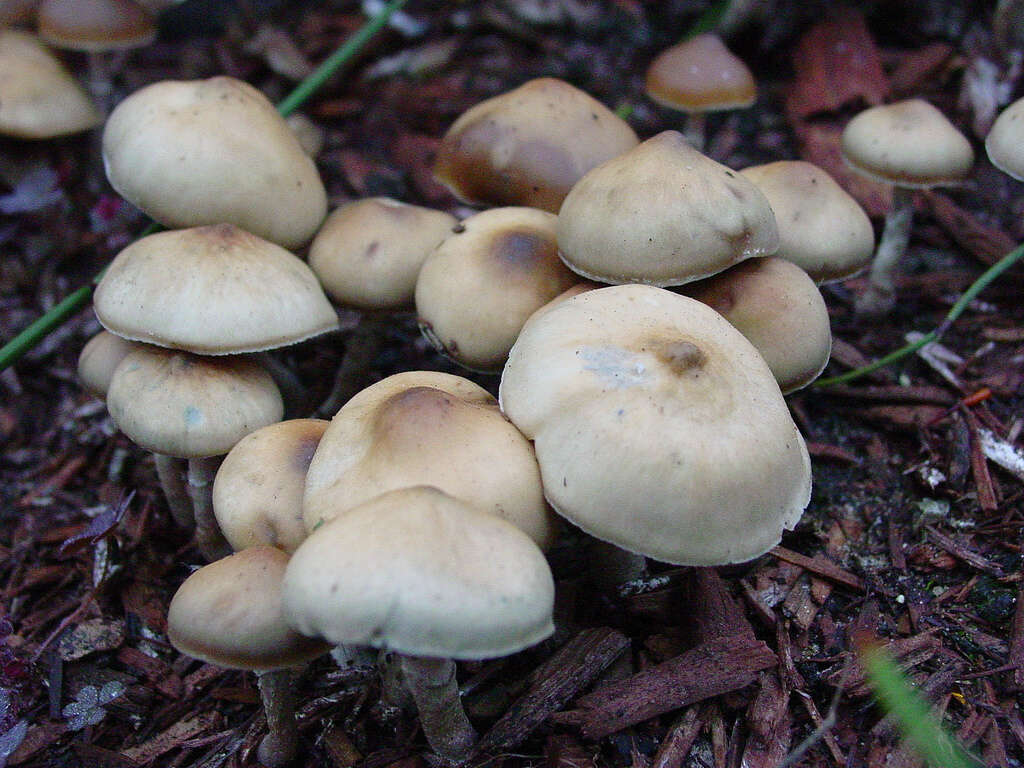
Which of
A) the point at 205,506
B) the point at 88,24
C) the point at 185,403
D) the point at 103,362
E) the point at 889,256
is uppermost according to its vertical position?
the point at 88,24

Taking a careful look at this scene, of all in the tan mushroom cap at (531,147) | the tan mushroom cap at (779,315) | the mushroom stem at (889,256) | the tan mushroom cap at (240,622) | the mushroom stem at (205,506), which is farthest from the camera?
the mushroom stem at (889,256)

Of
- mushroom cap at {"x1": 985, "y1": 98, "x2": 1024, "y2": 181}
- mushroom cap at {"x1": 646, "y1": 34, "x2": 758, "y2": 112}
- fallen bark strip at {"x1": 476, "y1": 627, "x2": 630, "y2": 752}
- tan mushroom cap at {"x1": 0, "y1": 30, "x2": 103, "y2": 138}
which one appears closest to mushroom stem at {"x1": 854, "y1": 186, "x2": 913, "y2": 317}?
mushroom cap at {"x1": 985, "y1": 98, "x2": 1024, "y2": 181}

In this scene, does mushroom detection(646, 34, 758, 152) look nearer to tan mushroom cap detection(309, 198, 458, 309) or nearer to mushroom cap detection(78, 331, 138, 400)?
tan mushroom cap detection(309, 198, 458, 309)

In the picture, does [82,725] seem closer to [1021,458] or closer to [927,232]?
[1021,458]

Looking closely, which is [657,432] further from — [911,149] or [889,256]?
[889,256]

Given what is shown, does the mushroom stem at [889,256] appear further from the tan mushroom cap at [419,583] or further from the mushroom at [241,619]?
the mushroom at [241,619]

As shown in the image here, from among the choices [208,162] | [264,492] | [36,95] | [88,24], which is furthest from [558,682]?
[88,24]

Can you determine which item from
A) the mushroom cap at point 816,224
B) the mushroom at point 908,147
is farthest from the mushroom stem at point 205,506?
the mushroom at point 908,147
